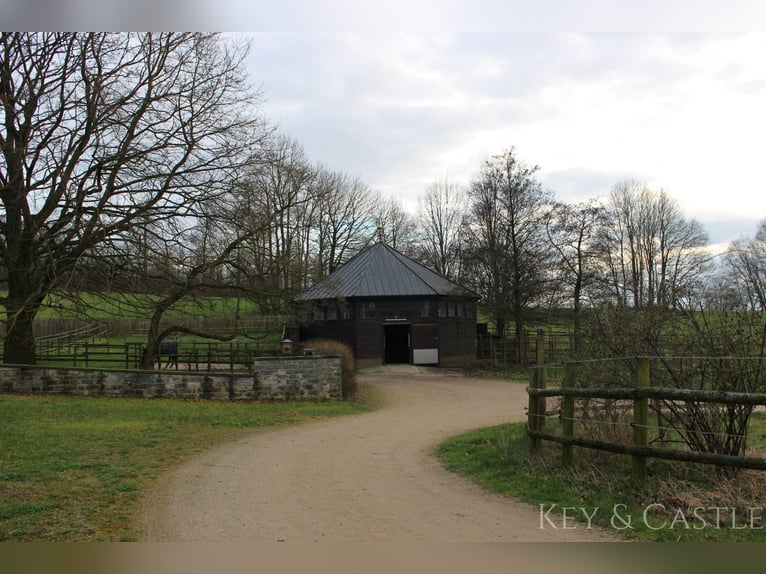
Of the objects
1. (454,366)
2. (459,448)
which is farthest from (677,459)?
(454,366)

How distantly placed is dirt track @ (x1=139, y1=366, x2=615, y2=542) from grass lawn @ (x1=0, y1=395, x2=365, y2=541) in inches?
17.9

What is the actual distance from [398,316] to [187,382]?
15.0 m

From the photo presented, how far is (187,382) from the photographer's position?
18.3m

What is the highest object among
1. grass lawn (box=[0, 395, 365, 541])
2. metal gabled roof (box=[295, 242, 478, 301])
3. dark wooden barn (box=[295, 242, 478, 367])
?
metal gabled roof (box=[295, 242, 478, 301])

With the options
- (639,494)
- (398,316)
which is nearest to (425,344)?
(398,316)

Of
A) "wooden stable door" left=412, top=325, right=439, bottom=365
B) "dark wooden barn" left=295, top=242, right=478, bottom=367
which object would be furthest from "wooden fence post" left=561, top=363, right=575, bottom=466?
"wooden stable door" left=412, top=325, right=439, bottom=365

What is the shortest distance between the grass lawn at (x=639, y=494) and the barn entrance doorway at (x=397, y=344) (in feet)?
83.0

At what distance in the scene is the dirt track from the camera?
17.5 ft

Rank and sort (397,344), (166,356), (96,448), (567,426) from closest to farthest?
(567,426)
(96,448)
(166,356)
(397,344)

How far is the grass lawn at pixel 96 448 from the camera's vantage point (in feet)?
18.7

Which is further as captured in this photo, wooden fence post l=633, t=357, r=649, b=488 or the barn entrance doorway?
the barn entrance doorway

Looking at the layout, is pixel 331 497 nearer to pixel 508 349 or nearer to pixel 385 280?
pixel 385 280

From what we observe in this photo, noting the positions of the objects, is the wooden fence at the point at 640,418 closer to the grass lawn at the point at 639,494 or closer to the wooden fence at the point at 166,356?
the grass lawn at the point at 639,494

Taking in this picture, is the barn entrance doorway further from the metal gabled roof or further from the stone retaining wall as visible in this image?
the stone retaining wall
